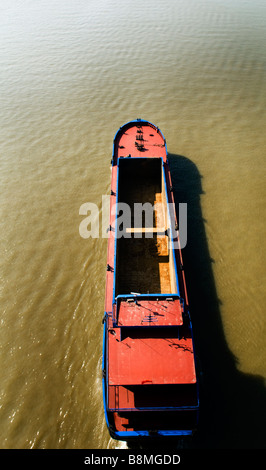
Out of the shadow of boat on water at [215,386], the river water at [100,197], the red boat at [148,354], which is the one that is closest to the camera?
the red boat at [148,354]

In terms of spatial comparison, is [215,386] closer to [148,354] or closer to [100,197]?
[148,354]

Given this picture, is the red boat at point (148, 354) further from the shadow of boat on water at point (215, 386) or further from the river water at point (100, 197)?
the river water at point (100, 197)

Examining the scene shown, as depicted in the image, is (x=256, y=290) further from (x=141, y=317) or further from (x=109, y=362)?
(x=109, y=362)

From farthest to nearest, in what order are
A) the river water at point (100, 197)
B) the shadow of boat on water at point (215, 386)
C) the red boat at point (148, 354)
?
the river water at point (100, 197)
the shadow of boat on water at point (215, 386)
the red boat at point (148, 354)

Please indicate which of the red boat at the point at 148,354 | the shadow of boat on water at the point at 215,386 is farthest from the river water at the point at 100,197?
the red boat at the point at 148,354

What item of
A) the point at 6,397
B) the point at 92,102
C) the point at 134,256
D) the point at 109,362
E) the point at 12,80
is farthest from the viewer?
the point at 12,80

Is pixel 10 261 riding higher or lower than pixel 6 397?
higher

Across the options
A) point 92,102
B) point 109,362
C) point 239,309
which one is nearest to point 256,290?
point 239,309
